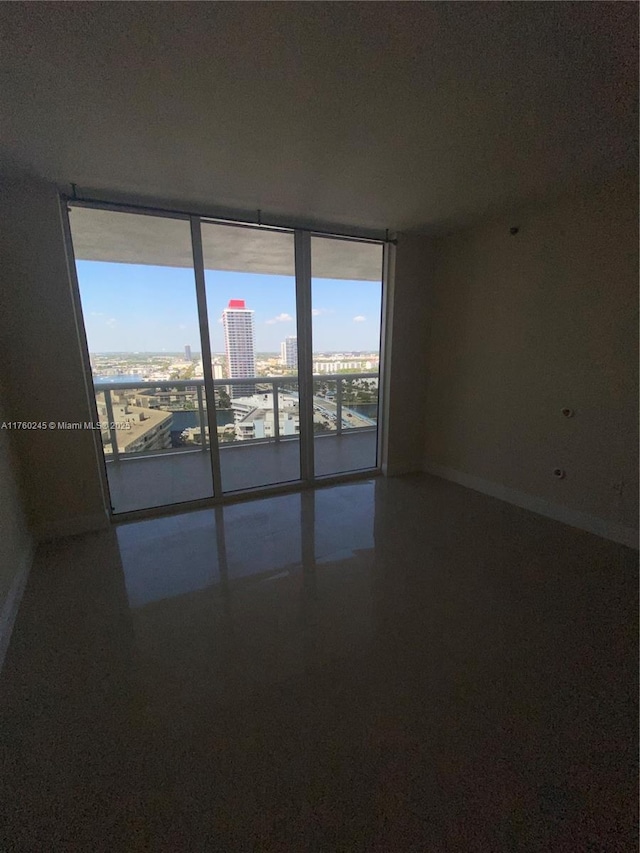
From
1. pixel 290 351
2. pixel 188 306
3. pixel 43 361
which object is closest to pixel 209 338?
pixel 188 306

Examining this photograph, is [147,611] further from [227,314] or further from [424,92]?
[424,92]

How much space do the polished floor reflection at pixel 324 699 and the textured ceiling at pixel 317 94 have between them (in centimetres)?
237

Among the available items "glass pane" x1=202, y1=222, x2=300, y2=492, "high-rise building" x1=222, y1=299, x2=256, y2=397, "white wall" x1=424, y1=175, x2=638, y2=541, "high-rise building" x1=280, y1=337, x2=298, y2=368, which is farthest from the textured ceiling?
"high-rise building" x1=280, y1=337, x2=298, y2=368

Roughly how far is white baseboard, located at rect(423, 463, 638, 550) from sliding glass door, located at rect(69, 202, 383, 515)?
1.02 m

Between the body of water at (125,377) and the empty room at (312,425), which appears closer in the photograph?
the empty room at (312,425)

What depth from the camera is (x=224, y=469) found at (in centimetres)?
381

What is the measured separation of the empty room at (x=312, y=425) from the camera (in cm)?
105

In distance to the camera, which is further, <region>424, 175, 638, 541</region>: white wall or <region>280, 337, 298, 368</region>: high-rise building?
<region>280, 337, 298, 368</region>: high-rise building

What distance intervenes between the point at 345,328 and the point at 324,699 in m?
2.90

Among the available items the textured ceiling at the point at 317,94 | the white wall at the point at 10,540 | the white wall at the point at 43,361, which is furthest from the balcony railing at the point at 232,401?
the textured ceiling at the point at 317,94

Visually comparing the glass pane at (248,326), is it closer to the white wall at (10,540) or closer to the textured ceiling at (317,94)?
the textured ceiling at (317,94)

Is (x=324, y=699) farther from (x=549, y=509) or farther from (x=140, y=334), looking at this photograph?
(x=140, y=334)

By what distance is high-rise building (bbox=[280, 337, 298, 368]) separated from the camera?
10.3 ft

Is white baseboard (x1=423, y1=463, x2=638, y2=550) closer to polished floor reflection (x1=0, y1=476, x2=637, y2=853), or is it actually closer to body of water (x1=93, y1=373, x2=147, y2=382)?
polished floor reflection (x1=0, y1=476, x2=637, y2=853)
